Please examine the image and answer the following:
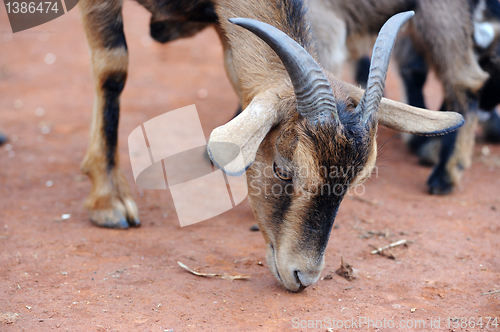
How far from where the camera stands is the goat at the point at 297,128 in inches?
104

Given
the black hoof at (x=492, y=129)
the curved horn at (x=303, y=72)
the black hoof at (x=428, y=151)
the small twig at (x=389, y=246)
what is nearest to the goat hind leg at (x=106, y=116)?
the curved horn at (x=303, y=72)

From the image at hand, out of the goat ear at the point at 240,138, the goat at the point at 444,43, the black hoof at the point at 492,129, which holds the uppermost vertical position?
the goat ear at the point at 240,138

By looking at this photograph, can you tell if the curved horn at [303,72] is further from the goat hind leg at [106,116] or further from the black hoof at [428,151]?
the black hoof at [428,151]

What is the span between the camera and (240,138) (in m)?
2.51

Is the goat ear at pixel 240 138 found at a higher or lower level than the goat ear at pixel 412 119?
higher

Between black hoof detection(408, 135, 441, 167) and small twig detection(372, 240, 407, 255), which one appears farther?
black hoof detection(408, 135, 441, 167)

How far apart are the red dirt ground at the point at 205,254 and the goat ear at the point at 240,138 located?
901 millimetres

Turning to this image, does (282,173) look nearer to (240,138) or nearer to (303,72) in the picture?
(240,138)

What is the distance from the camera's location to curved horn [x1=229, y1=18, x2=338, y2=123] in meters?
2.63

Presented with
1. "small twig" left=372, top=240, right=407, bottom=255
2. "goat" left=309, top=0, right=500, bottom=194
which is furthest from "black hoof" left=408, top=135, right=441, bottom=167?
"small twig" left=372, top=240, right=407, bottom=255

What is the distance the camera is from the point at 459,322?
2.80 m

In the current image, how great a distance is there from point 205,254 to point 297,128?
1313 mm

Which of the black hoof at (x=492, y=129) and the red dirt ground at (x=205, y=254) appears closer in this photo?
the red dirt ground at (x=205, y=254)

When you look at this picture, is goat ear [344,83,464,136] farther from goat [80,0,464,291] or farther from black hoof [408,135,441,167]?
black hoof [408,135,441,167]
